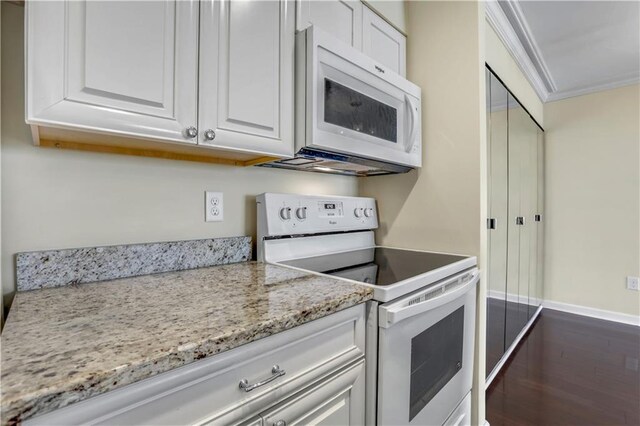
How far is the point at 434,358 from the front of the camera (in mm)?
1218

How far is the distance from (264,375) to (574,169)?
4.00 metres

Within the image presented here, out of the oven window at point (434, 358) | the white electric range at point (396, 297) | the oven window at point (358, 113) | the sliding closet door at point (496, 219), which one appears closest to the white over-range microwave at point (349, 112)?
the oven window at point (358, 113)

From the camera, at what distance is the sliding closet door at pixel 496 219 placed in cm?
183

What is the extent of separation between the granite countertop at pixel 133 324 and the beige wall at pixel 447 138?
2.85 feet

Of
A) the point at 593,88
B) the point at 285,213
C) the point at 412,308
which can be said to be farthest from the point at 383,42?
the point at 593,88

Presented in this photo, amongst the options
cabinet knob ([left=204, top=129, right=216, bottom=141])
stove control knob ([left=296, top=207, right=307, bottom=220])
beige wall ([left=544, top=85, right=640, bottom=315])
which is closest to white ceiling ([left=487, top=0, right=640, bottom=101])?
beige wall ([left=544, top=85, right=640, bottom=315])

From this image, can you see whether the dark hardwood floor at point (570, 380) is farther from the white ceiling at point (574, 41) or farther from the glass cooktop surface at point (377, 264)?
the white ceiling at point (574, 41)

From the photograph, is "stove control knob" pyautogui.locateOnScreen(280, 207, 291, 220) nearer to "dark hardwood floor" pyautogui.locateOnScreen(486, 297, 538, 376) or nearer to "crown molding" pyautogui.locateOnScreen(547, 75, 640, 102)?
"dark hardwood floor" pyautogui.locateOnScreen(486, 297, 538, 376)

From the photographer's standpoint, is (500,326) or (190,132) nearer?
(190,132)

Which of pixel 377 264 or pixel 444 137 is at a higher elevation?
pixel 444 137

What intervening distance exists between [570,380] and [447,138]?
6.06ft

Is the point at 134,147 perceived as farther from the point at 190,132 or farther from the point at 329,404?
the point at 329,404

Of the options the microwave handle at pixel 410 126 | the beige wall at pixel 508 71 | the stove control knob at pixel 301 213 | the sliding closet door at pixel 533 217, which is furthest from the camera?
the sliding closet door at pixel 533 217

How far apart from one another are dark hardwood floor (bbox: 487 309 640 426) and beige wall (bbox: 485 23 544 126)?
1999 mm
